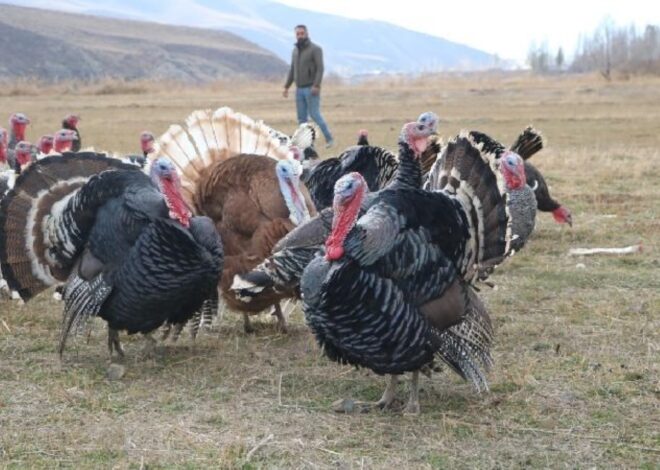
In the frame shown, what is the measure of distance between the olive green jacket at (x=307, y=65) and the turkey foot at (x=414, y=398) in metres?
10.4

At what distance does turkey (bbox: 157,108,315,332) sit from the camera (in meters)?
5.20

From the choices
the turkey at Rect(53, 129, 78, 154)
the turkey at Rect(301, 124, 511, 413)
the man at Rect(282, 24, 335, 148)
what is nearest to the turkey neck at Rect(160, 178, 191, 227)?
the turkey at Rect(301, 124, 511, 413)

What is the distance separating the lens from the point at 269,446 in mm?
3641

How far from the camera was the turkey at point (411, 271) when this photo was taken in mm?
3760

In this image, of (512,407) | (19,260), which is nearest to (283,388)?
(512,407)

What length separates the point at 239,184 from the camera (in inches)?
214

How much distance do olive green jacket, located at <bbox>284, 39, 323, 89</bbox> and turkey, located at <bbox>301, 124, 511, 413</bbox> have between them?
33.2 feet

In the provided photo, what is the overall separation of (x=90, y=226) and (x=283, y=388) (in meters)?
1.26

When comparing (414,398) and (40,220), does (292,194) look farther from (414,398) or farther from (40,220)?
(414,398)

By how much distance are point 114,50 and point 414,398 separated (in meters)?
75.8

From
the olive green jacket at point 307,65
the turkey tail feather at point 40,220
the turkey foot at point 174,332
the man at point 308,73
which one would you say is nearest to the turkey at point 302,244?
the turkey foot at point 174,332

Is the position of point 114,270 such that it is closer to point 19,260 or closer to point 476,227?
point 19,260

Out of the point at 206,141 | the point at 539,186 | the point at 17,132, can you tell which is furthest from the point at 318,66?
the point at 206,141

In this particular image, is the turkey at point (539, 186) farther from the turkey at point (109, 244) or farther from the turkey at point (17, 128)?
the turkey at point (17, 128)
